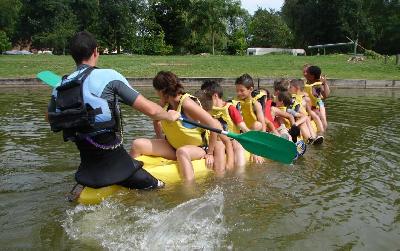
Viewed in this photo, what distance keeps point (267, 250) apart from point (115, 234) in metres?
1.16

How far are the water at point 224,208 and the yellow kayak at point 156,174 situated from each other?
8 centimetres

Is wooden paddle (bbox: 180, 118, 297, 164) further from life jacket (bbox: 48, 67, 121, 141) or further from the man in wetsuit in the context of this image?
life jacket (bbox: 48, 67, 121, 141)

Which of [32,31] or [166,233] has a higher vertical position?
[32,31]

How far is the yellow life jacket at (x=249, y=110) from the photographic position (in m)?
6.81

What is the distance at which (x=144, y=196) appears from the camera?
14.9ft

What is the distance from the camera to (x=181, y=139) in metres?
5.30

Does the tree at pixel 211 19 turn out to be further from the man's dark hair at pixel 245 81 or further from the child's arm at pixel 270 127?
the man's dark hair at pixel 245 81

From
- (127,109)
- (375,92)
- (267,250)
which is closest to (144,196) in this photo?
(267,250)

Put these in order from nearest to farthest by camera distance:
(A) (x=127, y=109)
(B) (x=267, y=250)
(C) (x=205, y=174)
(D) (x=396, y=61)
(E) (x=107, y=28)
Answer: (B) (x=267, y=250), (C) (x=205, y=174), (A) (x=127, y=109), (D) (x=396, y=61), (E) (x=107, y=28)

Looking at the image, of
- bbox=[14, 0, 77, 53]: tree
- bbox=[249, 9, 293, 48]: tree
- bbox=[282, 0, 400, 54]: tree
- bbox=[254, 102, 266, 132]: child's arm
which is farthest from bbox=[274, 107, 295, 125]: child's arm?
bbox=[249, 9, 293, 48]: tree

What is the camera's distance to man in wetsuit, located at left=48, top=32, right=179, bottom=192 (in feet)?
12.2

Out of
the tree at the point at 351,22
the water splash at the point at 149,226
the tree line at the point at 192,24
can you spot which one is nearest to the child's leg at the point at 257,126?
the water splash at the point at 149,226

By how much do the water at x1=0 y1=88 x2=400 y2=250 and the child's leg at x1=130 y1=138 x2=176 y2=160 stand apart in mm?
538

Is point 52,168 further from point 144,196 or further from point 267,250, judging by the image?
point 267,250
